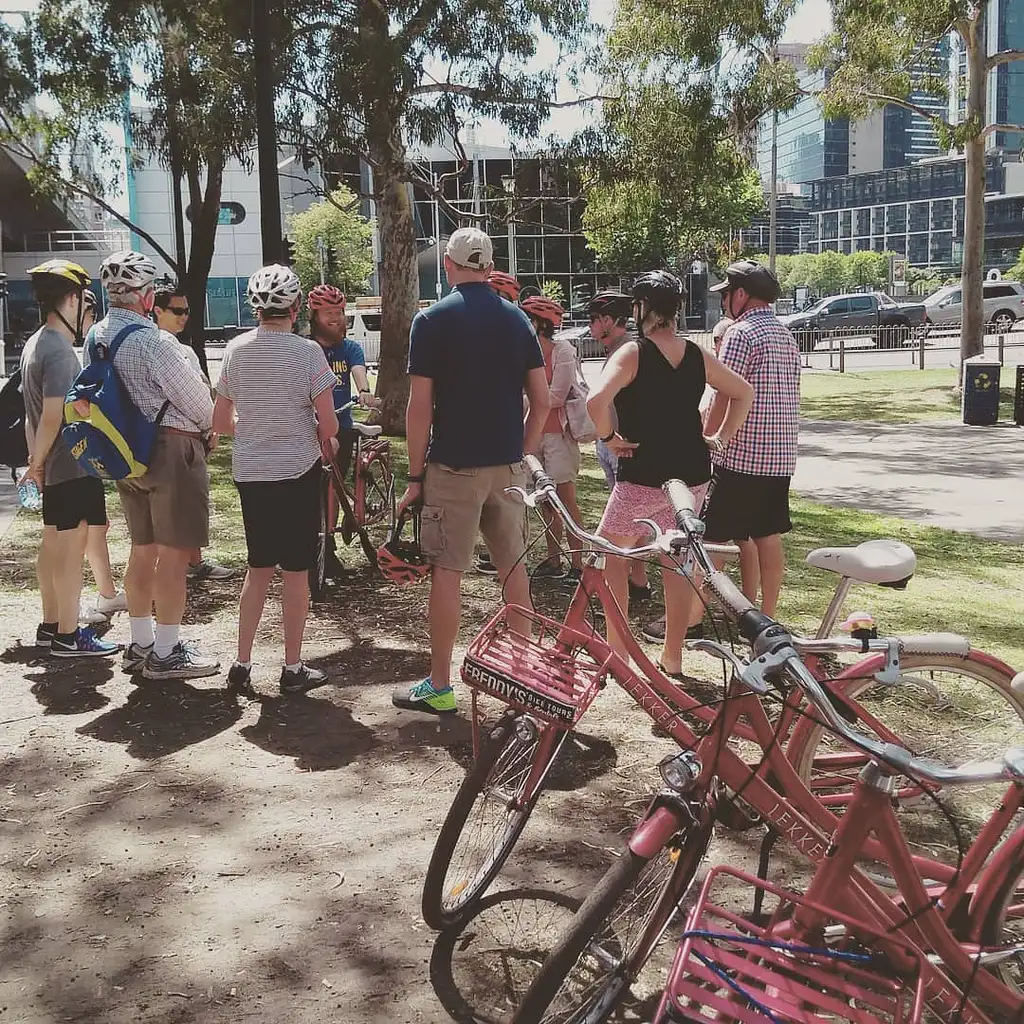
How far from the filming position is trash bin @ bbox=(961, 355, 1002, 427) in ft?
55.0

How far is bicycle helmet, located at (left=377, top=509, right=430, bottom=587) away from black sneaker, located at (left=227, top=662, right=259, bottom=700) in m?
0.97

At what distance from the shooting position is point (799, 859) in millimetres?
3998

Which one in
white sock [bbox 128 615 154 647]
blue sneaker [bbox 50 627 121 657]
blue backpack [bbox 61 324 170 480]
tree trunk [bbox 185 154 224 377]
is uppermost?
tree trunk [bbox 185 154 224 377]

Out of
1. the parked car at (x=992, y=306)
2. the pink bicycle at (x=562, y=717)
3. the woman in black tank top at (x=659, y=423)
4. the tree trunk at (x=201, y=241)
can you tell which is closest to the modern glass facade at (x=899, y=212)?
the parked car at (x=992, y=306)

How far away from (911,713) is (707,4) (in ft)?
58.3

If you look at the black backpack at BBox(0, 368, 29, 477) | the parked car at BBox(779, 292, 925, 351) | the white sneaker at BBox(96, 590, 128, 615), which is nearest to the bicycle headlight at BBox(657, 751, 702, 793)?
the black backpack at BBox(0, 368, 29, 477)

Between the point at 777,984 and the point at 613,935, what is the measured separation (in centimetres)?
51

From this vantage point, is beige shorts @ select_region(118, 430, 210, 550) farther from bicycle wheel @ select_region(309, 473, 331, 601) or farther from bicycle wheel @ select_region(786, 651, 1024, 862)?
bicycle wheel @ select_region(786, 651, 1024, 862)

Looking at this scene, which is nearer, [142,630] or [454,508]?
[454,508]

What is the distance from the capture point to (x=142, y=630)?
20.0ft

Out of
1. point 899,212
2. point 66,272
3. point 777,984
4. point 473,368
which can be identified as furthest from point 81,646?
point 899,212

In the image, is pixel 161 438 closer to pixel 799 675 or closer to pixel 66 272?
pixel 66 272

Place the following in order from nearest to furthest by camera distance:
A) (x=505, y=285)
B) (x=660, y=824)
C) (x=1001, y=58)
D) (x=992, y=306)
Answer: (x=660, y=824) < (x=505, y=285) < (x=1001, y=58) < (x=992, y=306)

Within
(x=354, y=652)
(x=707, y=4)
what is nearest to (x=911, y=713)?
(x=354, y=652)
